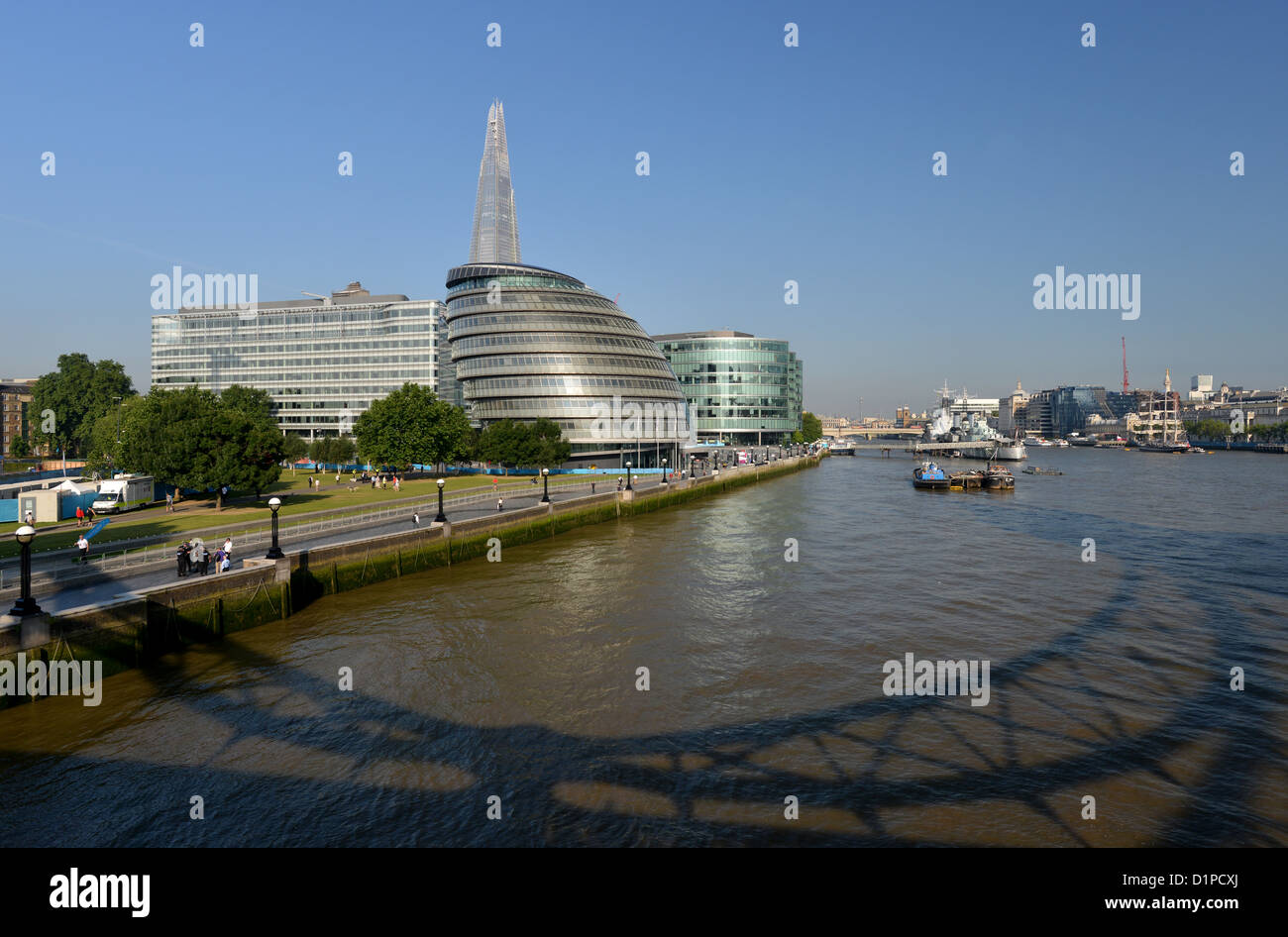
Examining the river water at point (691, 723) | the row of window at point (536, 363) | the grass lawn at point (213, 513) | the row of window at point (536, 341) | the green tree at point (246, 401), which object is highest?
the row of window at point (536, 341)

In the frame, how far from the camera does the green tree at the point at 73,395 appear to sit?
99500mm

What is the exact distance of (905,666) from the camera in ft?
62.7

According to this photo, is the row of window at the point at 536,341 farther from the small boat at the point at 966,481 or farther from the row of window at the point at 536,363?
the small boat at the point at 966,481

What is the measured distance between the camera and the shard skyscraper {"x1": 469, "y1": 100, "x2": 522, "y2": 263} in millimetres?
166500

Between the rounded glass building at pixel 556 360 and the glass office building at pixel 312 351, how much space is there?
105ft

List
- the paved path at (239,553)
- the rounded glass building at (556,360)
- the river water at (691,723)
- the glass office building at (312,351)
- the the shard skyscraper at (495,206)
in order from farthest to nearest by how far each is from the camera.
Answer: the the shard skyscraper at (495,206) → the glass office building at (312,351) → the rounded glass building at (556,360) → the paved path at (239,553) → the river water at (691,723)

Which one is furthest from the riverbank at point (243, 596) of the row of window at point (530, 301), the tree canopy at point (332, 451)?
the row of window at point (530, 301)

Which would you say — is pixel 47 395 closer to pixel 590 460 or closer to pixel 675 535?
pixel 590 460

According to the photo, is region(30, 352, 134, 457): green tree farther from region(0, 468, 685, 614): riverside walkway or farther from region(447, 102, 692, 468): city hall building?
region(0, 468, 685, 614): riverside walkway

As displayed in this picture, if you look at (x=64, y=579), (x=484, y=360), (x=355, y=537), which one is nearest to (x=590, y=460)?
(x=484, y=360)

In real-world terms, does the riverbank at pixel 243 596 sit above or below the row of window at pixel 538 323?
below

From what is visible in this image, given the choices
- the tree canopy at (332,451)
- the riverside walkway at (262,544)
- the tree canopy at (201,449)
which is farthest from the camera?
the tree canopy at (332,451)

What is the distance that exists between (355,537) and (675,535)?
2105 centimetres

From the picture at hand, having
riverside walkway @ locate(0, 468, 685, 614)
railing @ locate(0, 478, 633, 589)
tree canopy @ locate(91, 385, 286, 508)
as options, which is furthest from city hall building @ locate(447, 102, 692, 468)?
tree canopy @ locate(91, 385, 286, 508)
